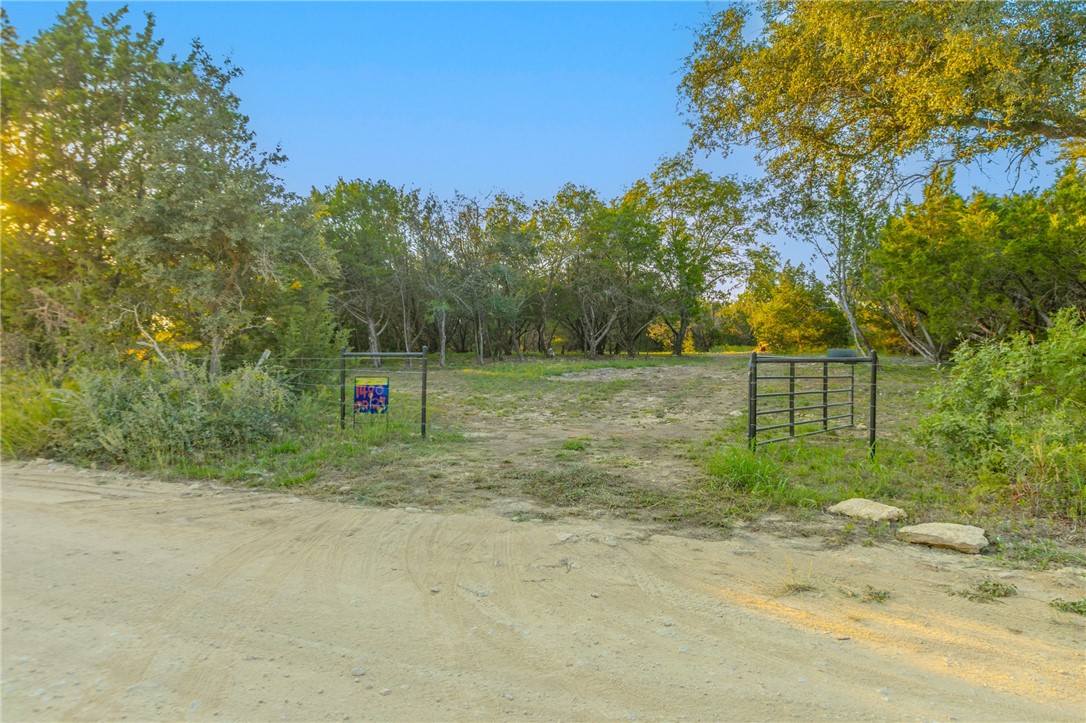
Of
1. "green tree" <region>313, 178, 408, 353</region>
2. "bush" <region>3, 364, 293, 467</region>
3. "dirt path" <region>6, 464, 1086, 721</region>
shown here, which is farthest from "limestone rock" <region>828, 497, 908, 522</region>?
"green tree" <region>313, 178, 408, 353</region>

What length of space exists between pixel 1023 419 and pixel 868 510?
2016mm

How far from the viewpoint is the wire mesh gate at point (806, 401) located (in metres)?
5.86

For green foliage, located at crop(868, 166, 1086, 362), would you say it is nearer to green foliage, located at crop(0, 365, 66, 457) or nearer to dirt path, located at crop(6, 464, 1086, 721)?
dirt path, located at crop(6, 464, 1086, 721)

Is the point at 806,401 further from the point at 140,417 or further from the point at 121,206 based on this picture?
the point at 121,206

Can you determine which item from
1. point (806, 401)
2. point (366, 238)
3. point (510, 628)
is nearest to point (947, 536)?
point (510, 628)

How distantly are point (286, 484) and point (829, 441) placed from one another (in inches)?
251

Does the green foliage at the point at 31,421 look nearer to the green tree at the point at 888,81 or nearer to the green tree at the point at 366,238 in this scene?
the green tree at the point at 888,81

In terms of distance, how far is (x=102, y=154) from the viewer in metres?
8.94

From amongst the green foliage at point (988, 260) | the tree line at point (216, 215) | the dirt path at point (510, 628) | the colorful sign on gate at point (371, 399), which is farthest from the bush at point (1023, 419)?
the green foliage at point (988, 260)

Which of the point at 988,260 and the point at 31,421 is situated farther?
the point at 988,260

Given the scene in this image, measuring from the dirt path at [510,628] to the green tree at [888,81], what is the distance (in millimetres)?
5429

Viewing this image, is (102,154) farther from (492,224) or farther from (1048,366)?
(492,224)

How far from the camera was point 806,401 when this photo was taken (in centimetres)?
1194

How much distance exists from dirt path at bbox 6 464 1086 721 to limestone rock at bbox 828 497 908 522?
597 millimetres
